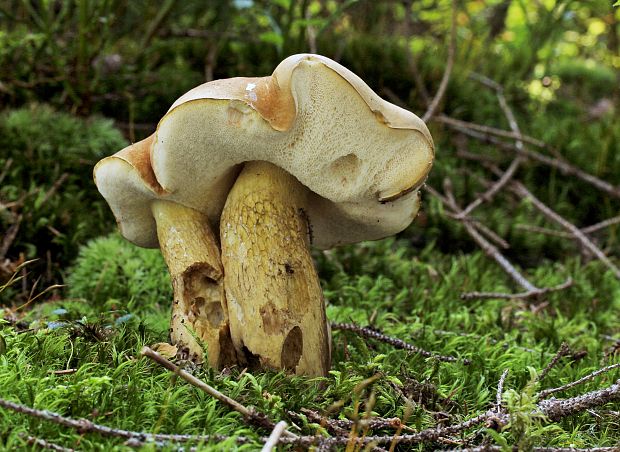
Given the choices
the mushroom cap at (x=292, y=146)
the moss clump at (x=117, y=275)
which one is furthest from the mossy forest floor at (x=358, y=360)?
the mushroom cap at (x=292, y=146)

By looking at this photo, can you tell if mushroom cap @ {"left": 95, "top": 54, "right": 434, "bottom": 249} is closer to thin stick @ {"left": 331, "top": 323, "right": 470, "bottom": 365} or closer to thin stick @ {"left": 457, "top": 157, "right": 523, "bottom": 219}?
thin stick @ {"left": 331, "top": 323, "right": 470, "bottom": 365}

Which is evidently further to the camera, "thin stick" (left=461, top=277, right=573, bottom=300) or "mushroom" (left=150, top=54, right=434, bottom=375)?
"thin stick" (left=461, top=277, right=573, bottom=300)

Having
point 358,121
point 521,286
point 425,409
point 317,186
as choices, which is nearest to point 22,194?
point 317,186

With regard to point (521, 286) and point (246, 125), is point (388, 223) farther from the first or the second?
point (521, 286)

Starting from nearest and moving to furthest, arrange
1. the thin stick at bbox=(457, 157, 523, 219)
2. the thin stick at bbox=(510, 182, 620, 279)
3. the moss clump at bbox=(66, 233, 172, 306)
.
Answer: the moss clump at bbox=(66, 233, 172, 306)
the thin stick at bbox=(510, 182, 620, 279)
the thin stick at bbox=(457, 157, 523, 219)

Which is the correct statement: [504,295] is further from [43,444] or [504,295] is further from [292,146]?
[43,444]

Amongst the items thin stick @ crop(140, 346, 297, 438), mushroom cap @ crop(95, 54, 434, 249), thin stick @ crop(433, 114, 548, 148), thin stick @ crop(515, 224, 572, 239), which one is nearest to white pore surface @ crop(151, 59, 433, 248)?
mushroom cap @ crop(95, 54, 434, 249)

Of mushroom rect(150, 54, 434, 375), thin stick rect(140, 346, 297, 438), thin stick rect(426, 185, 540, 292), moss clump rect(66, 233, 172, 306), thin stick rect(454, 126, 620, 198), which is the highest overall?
mushroom rect(150, 54, 434, 375)
